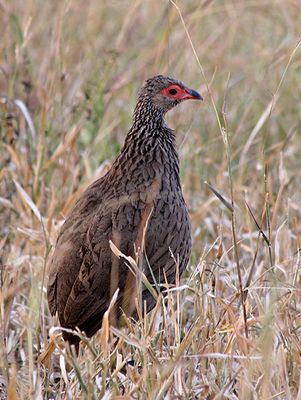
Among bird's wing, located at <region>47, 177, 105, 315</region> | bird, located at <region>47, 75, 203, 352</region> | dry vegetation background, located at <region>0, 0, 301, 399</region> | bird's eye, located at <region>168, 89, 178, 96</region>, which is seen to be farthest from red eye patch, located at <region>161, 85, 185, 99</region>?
bird's wing, located at <region>47, 177, 105, 315</region>

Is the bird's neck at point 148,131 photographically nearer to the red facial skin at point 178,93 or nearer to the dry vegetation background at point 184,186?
the red facial skin at point 178,93

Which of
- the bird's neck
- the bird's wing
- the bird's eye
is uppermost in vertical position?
the bird's eye

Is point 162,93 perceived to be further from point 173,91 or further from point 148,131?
point 148,131

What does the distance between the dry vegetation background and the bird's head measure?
182 mm

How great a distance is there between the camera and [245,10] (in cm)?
787

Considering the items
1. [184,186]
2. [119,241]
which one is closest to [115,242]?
[119,241]

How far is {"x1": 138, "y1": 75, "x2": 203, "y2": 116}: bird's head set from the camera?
4.74m

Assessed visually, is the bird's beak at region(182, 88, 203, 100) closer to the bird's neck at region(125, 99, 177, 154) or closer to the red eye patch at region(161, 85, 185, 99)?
the red eye patch at region(161, 85, 185, 99)

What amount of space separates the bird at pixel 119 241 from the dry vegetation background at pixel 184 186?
12 cm

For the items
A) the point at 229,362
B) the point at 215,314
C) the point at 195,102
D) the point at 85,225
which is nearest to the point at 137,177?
the point at 85,225

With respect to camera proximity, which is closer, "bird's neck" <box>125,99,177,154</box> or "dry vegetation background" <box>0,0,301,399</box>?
"dry vegetation background" <box>0,0,301,399</box>

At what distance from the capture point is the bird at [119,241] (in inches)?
167

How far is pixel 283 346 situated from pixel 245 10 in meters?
4.81

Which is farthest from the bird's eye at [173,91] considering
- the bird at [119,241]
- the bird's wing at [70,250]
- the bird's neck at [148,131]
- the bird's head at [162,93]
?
the bird's wing at [70,250]
